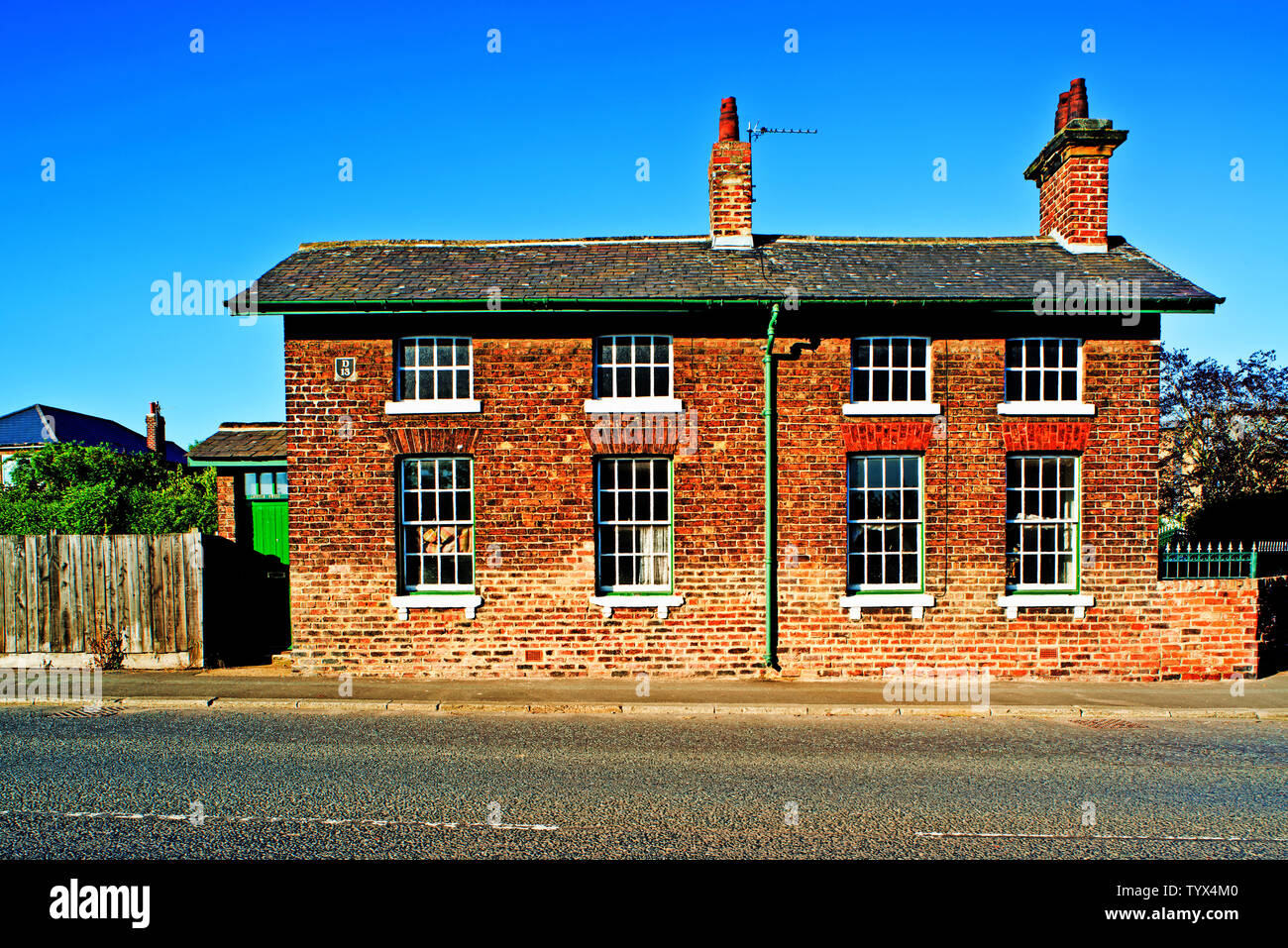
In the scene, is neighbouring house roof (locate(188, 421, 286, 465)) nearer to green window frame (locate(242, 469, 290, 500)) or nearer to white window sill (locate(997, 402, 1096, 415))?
green window frame (locate(242, 469, 290, 500))

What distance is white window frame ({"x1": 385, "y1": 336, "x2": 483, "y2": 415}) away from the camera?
38.5 ft

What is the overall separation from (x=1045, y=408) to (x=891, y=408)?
239cm

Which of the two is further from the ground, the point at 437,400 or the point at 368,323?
the point at 368,323

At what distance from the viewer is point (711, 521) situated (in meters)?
11.8

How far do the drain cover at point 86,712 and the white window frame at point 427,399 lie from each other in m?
5.36

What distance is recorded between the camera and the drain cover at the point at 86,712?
32.0 ft

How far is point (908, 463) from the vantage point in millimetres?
11898

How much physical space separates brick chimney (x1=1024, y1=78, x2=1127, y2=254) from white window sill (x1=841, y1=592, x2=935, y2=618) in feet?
22.9

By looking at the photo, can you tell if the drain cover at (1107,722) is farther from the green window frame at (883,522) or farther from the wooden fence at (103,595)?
the wooden fence at (103,595)

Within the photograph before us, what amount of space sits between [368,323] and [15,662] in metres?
7.88

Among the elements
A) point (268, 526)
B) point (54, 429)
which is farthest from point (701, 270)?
point (54, 429)

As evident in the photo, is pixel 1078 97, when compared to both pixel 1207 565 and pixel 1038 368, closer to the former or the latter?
pixel 1038 368
